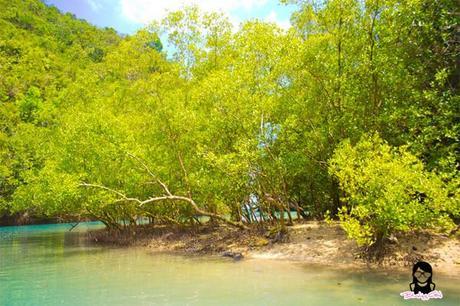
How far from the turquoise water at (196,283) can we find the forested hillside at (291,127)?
1.75 m

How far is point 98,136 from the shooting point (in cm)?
2084

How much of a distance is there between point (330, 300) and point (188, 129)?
1195cm

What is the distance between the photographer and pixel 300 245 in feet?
55.6

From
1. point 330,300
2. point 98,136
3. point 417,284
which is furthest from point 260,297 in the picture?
point 98,136

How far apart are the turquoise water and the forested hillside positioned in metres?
1.75

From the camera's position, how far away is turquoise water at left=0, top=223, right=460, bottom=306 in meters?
10.6

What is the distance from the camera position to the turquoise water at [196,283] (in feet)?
34.7

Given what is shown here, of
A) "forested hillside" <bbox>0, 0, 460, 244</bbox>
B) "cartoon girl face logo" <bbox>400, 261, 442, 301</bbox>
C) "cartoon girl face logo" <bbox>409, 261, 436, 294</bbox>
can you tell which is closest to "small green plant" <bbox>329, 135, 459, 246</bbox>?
"forested hillside" <bbox>0, 0, 460, 244</bbox>

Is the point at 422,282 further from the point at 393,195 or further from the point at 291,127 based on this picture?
the point at 291,127

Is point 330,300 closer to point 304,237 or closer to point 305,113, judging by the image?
point 304,237

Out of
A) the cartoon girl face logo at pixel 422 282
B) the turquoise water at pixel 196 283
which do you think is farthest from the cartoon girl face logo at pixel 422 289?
the turquoise water at pixel 196 283

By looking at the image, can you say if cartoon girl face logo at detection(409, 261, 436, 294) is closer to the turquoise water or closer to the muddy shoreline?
the turquoise water

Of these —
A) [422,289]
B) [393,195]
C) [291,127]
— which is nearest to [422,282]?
[422,289]

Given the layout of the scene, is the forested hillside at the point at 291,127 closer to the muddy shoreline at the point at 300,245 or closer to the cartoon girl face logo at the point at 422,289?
the muddy shoreline at the point at 300,245
